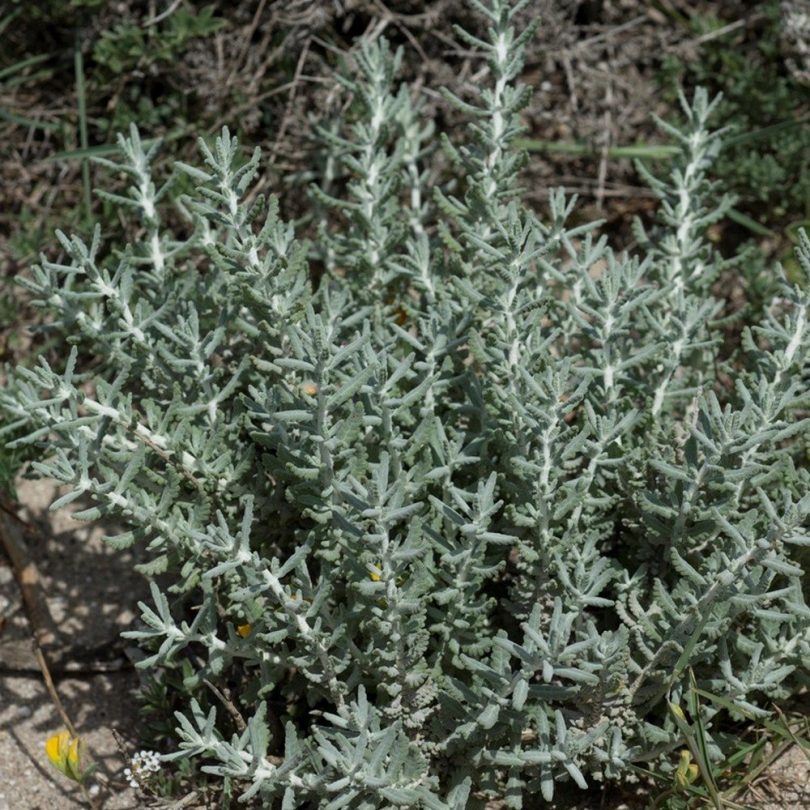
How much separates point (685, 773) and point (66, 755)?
64.5 inches

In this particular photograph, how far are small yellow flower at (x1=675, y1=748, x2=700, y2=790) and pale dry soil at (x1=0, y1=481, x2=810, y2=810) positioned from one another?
0.27 m

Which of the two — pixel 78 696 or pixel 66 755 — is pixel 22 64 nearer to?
pixel 78 696

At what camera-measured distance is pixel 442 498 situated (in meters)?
3.15

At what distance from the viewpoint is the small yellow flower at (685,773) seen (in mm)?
2846

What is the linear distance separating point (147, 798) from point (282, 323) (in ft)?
4.70

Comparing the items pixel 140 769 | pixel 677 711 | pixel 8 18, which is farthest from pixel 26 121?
pixel 677 711

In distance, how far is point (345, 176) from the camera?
4617 mm

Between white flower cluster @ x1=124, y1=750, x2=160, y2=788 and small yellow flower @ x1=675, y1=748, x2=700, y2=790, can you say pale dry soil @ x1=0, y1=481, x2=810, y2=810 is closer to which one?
white flower cluster @ x1=124, y1=750, x2=160, y2=788

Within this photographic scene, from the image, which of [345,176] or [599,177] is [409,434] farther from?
[599,177]

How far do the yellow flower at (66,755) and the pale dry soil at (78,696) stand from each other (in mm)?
140

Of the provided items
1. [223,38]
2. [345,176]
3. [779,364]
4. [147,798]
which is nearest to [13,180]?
[223,38]

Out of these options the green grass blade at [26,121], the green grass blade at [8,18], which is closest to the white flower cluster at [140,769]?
the green grass blade at [26,121]

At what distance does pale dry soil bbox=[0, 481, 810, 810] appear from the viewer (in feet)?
10.4

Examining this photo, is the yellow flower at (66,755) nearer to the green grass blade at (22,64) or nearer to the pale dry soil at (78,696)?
the pale dry soil at (78,696)
